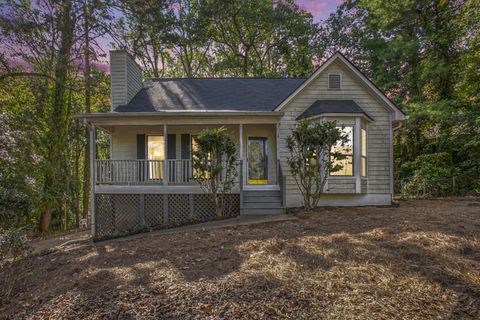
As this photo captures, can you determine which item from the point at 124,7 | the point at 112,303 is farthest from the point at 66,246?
the point at 124,7

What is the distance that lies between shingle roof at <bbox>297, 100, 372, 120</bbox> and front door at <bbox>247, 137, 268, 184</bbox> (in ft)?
5.87

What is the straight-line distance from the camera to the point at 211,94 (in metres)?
12.0

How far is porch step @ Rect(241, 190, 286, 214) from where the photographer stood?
9.09 metres

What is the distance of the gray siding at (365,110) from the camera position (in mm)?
10273

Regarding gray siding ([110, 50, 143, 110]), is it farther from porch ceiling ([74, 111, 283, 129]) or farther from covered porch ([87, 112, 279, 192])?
porch ceiling ([74, 111, 283, 129])

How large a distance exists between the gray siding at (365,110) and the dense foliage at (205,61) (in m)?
3.83

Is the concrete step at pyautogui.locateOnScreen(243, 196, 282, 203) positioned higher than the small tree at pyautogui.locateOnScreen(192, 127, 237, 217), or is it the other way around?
the small tree at pyautogui.locateOnScreen(192, 127, 237, 217)

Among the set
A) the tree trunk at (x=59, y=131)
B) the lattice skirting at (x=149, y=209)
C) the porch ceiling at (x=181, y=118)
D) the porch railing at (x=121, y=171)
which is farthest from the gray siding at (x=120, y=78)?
the lattice skirting at (x=149, y=209)

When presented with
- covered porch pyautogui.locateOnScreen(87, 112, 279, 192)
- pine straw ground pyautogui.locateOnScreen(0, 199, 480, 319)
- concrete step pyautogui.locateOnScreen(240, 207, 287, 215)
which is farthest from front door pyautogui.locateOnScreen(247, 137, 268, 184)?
pine straw ground pyautogui.locateOnScreen(0, 199, 480, 319)

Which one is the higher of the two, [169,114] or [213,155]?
[169,114]

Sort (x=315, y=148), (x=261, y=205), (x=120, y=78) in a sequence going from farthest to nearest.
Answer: (x=120, y=78) < (x=261, y=205) < (x=315, y=148)

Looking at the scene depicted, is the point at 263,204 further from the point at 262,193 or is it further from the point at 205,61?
the point at 205,61

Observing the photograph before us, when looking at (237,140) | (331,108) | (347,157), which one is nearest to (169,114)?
(237,140)

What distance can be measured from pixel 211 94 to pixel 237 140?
2.36 m
